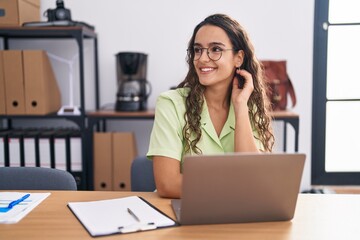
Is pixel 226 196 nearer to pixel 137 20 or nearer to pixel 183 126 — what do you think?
pixel 183 126

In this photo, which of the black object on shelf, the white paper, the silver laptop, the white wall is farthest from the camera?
the white wall

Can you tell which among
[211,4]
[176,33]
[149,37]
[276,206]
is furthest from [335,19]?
[276,206]

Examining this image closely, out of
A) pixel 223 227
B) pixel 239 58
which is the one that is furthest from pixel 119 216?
pixel 239 58

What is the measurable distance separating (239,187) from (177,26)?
2045 millimetres

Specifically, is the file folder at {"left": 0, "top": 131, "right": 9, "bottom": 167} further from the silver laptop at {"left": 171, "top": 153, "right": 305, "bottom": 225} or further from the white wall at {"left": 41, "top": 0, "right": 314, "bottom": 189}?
the silver laptop at {"left": 171, "top": 153, "right": 305, "bottom": 225}

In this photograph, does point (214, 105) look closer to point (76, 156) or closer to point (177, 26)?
point (76, 156)

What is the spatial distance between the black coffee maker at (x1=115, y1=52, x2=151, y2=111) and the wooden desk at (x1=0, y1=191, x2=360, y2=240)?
1439 millimetres

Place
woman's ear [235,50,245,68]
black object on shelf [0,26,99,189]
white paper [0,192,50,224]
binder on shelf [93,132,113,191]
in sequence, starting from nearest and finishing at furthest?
1. white paper [0,192,50,224]
2. woman's ear [235,50,245,68]
3. black object on shelf [0,26,99,189]
4. binder on shelf [93,132,113,191]

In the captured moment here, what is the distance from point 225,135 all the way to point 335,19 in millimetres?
1820

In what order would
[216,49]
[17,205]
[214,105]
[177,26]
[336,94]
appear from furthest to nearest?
[336,94] < [177,26] < [214,105] < [216,49] < [17,205]

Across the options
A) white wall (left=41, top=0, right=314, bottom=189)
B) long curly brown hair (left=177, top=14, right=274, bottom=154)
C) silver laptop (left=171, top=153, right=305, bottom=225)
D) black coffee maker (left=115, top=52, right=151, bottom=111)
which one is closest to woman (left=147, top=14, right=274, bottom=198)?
long curly brown hair (left=177, top=14, right=274, bottom=154)

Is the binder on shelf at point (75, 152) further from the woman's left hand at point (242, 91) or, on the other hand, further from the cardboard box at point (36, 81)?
the woman's left hand at point (242, 91)

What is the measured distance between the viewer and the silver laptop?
915 millimetres

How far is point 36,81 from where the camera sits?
2.47 metres
